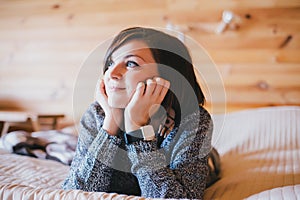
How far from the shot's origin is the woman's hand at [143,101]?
29.1 inches

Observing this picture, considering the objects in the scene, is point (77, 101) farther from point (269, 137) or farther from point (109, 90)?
point (269, 137)

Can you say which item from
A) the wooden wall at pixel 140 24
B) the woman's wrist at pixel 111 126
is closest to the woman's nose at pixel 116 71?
the woman's wrist at pixel 111 126

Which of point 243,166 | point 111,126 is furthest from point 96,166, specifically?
point 243,166

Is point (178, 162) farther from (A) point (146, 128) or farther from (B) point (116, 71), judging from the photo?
(B) point (116, 71)

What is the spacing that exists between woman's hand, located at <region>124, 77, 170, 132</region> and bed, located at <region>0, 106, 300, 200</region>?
0.21 metres

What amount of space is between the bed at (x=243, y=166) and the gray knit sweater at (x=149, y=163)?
12 cm

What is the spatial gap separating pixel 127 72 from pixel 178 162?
0.81 ft

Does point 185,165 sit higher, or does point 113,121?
point 113,121

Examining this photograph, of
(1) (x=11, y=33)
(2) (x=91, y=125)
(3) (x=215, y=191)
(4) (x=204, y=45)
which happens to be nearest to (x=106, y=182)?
(2) (x=91, y=125)

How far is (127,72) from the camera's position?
744 millimetres

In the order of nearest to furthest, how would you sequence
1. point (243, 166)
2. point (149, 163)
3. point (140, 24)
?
point (149, 163)
point (243, 166)
point (140, 24)

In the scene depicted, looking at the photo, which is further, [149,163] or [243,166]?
[243,166]

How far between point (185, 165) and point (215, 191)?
7.9 inches

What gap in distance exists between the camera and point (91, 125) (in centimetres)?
86
